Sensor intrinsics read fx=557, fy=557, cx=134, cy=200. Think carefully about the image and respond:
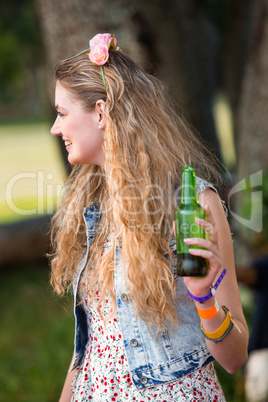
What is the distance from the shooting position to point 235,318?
1722 mm

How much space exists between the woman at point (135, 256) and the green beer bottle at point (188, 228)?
13 cm

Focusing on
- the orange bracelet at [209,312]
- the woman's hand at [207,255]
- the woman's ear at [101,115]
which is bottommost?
the orange bracelet at [209,312]

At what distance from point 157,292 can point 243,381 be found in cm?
286

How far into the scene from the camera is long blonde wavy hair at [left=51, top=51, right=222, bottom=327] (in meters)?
1.79

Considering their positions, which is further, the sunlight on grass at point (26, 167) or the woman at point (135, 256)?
the sunlight on grass at point (26, 167)

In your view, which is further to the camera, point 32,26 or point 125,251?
point 32,26

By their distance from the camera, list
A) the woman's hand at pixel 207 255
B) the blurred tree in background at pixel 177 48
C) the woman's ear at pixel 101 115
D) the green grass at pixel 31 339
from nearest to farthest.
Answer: the woman's hand at pixel 207 255, the woman's ear at pixel 101 115, the blurred tree in background at pixel 177 48, the green grass at pixel 31 339

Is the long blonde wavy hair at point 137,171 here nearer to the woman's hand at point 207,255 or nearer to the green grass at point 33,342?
the woman's hand at point 207,255

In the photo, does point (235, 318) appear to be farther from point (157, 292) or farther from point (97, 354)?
point (97, 354)

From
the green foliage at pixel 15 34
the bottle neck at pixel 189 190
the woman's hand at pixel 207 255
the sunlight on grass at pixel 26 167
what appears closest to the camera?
the woman's hand at pixel 207 255

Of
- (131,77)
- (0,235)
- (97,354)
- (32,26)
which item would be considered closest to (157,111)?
(131,77)

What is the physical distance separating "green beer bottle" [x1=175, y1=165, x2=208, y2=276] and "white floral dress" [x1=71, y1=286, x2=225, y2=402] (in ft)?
1.38

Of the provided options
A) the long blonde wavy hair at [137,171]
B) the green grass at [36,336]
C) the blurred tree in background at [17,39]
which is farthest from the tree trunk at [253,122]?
the blurred tree in background at [17,39]

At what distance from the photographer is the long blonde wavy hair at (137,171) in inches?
70.7
